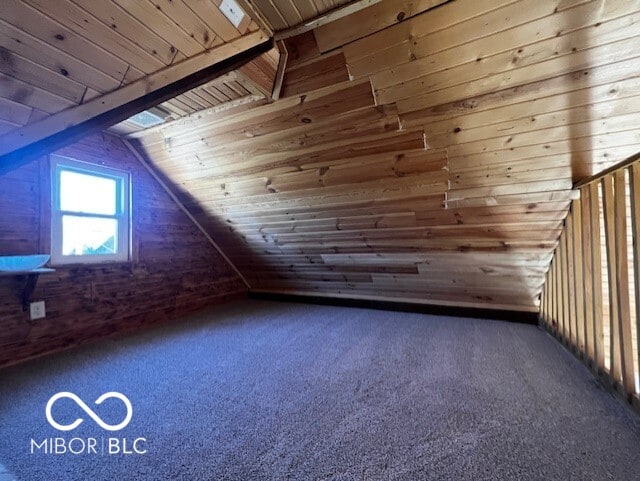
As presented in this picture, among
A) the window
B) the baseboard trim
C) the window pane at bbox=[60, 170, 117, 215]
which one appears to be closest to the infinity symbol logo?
the window

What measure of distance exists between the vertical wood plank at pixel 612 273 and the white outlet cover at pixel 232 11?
2.14 metres

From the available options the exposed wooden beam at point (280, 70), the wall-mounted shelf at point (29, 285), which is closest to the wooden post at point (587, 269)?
the exposed wooden beam at point (280, 70)

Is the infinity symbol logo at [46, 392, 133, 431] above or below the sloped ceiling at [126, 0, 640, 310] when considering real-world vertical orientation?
below

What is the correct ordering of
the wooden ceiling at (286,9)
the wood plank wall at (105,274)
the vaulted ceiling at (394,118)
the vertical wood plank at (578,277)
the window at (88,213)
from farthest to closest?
1. the window at (88,213)
2. the wood plank wall at (105,274)
3. the vertical wood plank at (578,277)
4. the wooden ceiling at (286,9)
5. the vaulted ceiling at (394,118)

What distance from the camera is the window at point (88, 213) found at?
2.39m

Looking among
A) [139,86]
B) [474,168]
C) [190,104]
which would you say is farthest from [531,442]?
[190,104]

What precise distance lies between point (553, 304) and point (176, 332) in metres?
3.49

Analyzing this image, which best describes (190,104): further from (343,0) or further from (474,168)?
(474,168)

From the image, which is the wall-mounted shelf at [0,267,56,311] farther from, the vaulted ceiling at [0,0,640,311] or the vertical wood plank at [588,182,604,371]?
the vertical wood plank at [588,182,604,371]

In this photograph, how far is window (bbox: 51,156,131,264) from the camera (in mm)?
2393

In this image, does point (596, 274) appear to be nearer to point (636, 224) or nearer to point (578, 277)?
point (578, 277)

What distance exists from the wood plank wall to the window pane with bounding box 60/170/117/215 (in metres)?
0.16

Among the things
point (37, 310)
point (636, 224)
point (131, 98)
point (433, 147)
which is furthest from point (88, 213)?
point (636, 224)

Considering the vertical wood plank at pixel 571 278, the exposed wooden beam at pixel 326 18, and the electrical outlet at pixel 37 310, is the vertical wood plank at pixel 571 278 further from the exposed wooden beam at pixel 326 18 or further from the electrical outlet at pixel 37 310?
the electrical outlet at pixel 37 310
